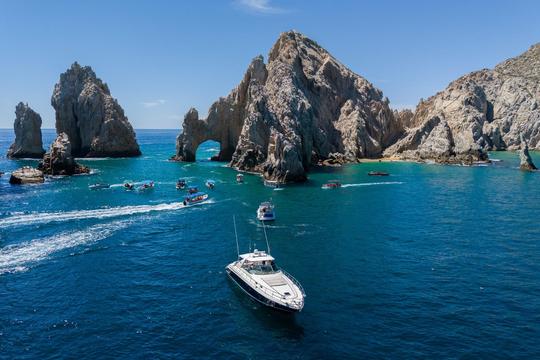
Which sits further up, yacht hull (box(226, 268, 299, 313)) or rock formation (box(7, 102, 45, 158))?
rock formation (box(7, 102, 45, 158))

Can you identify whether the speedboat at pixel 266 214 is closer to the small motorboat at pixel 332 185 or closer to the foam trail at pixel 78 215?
the foam trail at pixel 78 215

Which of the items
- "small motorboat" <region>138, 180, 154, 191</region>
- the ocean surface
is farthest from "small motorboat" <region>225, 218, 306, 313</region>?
"small motorboat" <region>138, 180, 154, 191</region>

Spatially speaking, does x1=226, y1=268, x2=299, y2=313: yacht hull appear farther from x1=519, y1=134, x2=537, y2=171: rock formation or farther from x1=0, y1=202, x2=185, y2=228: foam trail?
x1=519, y1=134, x2=537, y2=171: rock formation

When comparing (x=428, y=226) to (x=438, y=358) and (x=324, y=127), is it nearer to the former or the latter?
(x=438, y=358)

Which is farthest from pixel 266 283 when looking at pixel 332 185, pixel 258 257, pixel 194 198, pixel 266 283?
pixel 332 185

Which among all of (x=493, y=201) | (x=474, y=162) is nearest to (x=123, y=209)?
(x=493, y=201)

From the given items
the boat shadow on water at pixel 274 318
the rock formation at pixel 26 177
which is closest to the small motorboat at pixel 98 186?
the rock formation at pixel 26 177
